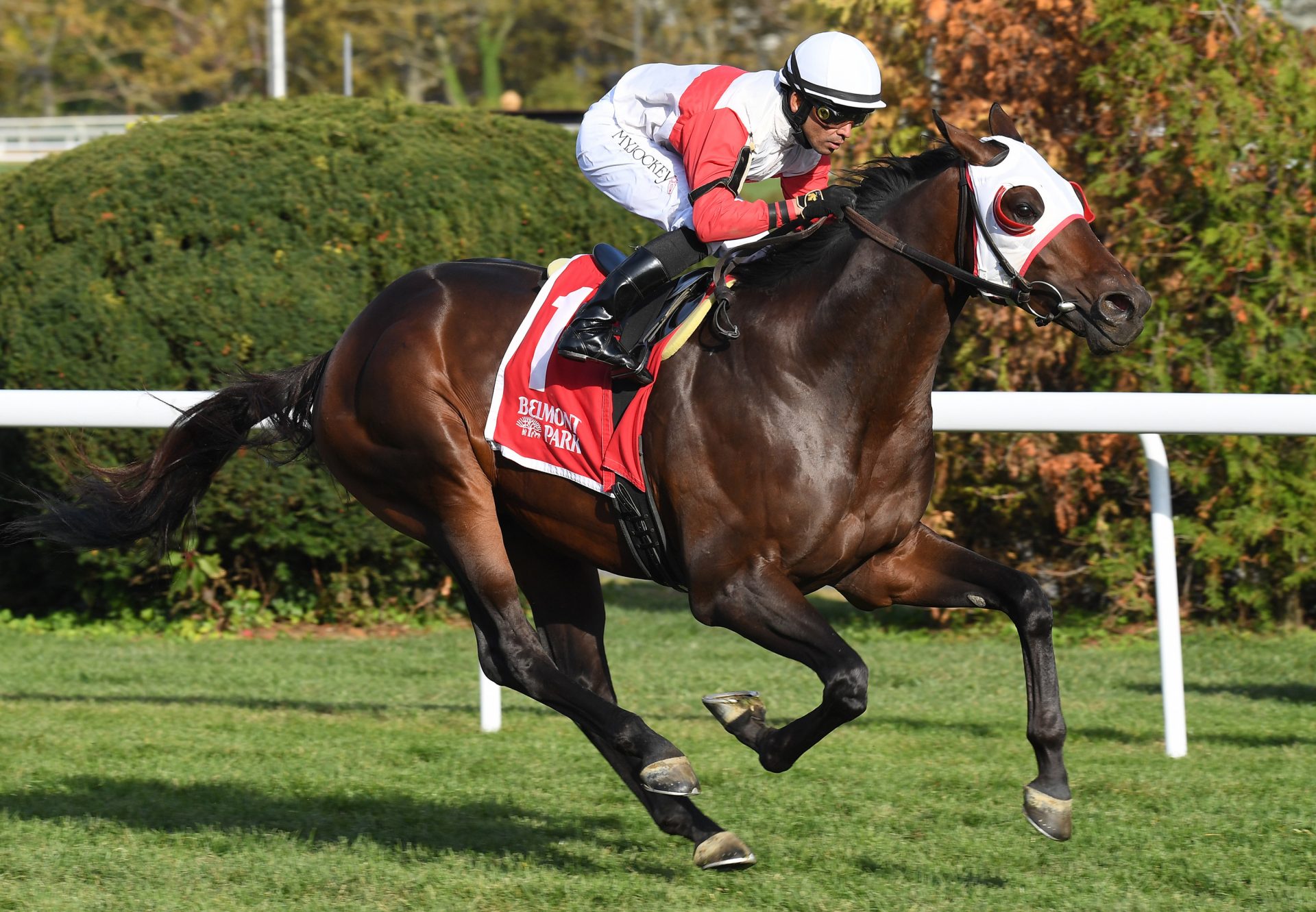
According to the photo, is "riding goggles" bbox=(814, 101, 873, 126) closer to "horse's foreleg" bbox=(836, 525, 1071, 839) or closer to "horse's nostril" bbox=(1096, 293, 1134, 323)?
"horse's nostril" bbox=(1096, 293, 1134, 323)

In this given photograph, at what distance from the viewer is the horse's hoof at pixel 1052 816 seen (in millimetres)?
3555

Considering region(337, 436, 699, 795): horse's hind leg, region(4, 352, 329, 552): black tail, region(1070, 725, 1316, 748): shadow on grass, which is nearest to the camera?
region(337, 436, 699, 795): horse's hind leg

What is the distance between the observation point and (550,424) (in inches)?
158

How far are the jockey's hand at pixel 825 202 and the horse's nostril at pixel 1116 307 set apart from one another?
0.72 meters

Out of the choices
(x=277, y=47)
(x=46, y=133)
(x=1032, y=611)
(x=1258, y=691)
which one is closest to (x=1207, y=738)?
(x=1258, y=691)

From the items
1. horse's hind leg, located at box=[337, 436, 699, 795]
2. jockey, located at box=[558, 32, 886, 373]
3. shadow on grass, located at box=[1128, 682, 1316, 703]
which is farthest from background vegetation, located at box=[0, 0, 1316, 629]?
jockey, located at box=[558, 32, 886, 373]

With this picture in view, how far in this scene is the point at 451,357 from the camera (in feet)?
13.9

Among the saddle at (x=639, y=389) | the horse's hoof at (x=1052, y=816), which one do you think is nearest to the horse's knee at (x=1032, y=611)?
the horse's hoof at (x=1052, y=816)

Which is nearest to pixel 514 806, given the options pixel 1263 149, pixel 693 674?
pixel 693 674

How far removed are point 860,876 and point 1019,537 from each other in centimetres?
413

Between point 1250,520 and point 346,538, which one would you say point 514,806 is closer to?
point 346,538

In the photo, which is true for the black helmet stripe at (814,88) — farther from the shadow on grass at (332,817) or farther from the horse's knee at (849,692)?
the shadow on grass at (332,817)

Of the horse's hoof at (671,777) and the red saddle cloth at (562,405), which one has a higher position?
the red saddle cloth at (562,405)

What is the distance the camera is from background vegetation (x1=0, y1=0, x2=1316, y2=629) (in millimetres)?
6992
